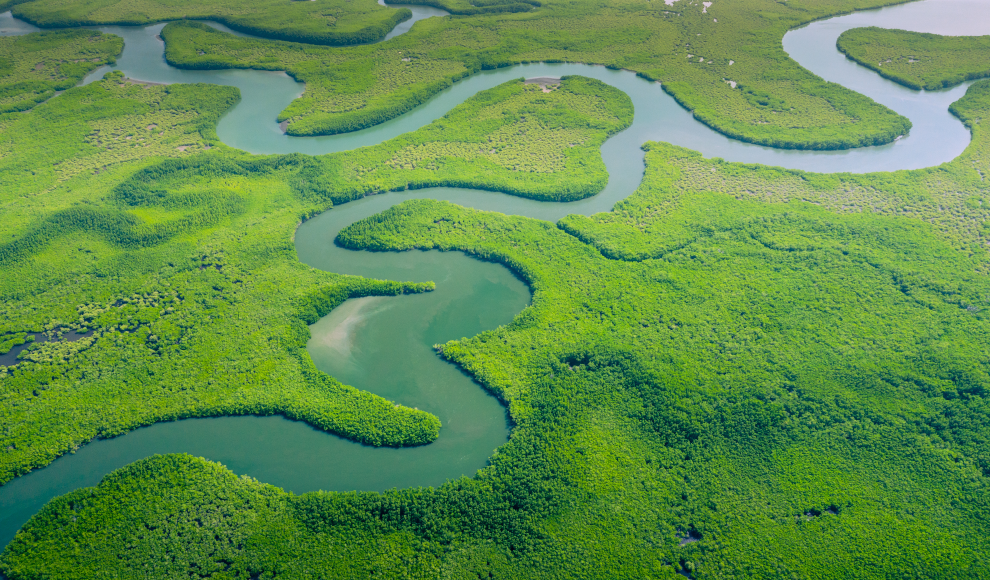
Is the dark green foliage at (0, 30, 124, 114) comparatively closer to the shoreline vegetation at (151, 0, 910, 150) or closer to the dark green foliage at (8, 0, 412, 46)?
the dark green foliage at (8, 0, 412, 46)

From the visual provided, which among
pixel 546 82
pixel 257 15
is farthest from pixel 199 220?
pixel 257 15

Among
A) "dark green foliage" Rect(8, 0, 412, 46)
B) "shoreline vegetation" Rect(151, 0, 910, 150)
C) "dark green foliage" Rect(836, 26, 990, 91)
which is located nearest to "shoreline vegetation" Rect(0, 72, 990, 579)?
"shoreline vegetation" Rect(151, 0, 910, 150)

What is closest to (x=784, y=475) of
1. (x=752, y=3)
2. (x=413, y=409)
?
(x=413, y=409)

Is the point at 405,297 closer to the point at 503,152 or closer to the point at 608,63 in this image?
the point at 503,152

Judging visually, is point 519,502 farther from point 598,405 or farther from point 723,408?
point 723,408

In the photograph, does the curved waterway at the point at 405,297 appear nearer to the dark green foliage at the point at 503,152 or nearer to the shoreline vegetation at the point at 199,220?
the shoreline vegetation at the point at 199,220

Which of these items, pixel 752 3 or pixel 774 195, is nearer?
pixel 774 195

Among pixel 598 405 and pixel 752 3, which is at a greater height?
pixel 752 3
